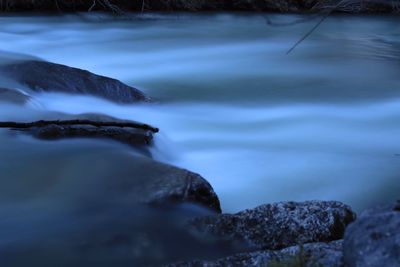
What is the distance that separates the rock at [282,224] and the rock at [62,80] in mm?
2785

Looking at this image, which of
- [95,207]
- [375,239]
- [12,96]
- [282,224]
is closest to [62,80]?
[12,96]

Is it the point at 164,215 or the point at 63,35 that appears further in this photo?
the point at 63,35

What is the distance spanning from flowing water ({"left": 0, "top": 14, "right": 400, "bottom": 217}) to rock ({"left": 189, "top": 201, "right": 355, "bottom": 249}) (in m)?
0.86

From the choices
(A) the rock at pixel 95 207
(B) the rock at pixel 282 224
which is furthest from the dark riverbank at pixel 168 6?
(B) the rock at pixel 282 224

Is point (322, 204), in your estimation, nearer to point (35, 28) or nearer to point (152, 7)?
point (35, 28)

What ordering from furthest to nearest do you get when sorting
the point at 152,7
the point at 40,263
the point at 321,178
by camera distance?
the point at 152,7, the point at 321,178, the point at 40,263

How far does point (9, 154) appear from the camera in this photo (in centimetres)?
370

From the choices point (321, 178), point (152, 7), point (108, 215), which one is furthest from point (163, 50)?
point (108, 215)

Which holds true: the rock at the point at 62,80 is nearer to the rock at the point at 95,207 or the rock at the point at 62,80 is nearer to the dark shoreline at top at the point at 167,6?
the rock at the point at 95,207

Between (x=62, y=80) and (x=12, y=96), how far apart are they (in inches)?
30.5

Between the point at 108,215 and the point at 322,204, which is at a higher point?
the point at 322,204

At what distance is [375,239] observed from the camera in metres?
1.90

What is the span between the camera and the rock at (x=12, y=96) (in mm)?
4426

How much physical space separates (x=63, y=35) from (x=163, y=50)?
1972mm
